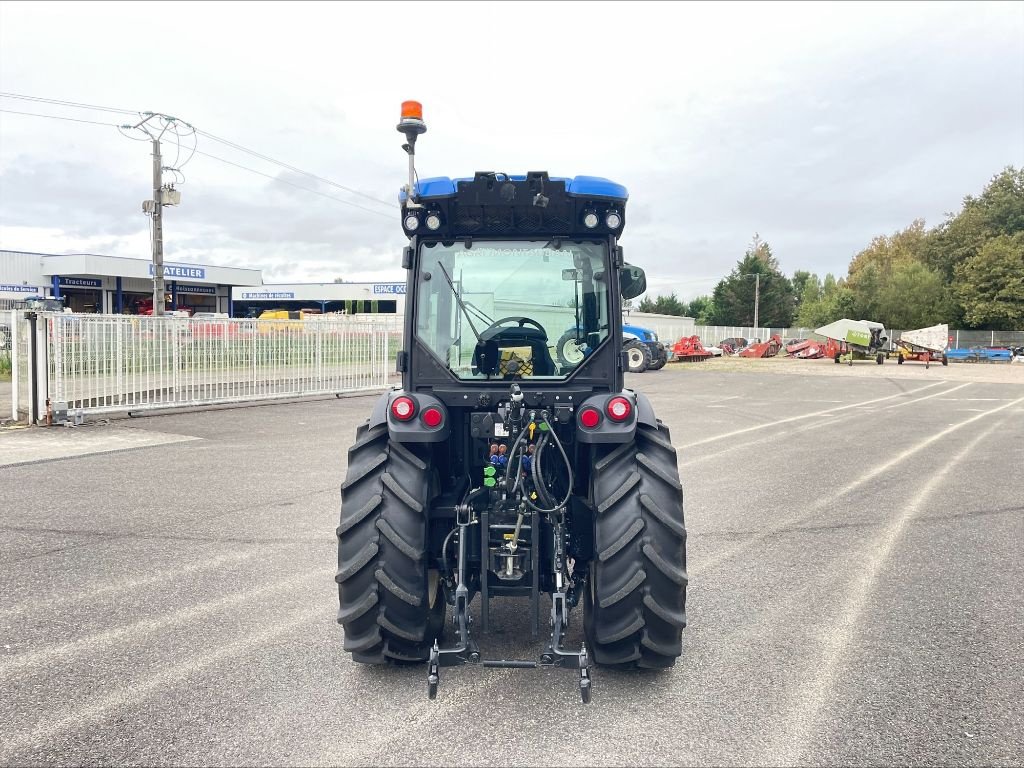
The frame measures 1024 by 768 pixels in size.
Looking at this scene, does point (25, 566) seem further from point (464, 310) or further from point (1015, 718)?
point (1015, 718)

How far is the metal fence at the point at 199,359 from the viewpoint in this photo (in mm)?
13469

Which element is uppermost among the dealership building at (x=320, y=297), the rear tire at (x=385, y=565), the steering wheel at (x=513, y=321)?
the dealership building at (x=320, y=297)

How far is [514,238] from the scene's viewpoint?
4246mm

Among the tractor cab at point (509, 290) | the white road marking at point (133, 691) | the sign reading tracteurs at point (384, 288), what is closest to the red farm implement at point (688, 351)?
the sign reading tracteurs at point (384, 288)

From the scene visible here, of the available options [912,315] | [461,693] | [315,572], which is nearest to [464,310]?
[461,693]

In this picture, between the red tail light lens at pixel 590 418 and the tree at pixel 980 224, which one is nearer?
the red tail light lens at pixel 590 418

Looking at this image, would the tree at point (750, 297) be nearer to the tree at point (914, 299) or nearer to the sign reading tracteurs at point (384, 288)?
the tree at point (914, 299)

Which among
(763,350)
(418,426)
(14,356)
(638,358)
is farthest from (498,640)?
(763,350)

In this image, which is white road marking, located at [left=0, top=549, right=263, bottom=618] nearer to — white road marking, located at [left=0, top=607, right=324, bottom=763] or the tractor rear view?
white road marking, located at [left=0, top=607, right=324, bottom=763]

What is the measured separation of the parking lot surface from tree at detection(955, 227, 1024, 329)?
5892 cm

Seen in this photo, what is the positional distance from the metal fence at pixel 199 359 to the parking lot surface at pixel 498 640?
4728mm

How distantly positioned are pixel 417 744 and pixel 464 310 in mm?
2181

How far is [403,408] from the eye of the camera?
3898 millimetres

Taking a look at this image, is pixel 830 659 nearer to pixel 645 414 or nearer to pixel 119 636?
pixel 645 414
